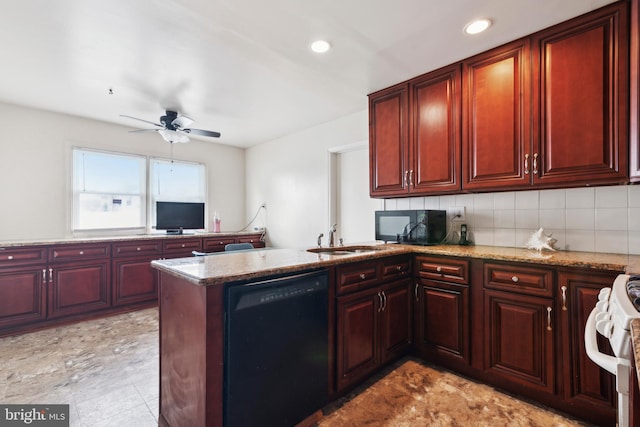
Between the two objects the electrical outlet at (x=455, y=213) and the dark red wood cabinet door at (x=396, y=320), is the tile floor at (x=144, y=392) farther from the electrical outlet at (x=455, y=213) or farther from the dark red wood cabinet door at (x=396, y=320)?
the electrical outlet at (x=455, y=213)

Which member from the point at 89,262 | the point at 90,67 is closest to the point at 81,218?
the point at 89,262

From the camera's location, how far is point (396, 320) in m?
2.24

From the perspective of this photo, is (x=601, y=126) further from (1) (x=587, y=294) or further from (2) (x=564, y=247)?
(1) (x=587, y=294)

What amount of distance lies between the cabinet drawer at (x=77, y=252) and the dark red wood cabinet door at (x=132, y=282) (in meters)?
0.18

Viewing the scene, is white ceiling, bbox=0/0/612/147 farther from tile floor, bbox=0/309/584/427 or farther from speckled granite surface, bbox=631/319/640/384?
tile floor, bbox=0/309/584/427

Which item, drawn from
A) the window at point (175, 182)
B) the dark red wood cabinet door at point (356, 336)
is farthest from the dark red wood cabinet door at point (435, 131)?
the window at point (175, 182)

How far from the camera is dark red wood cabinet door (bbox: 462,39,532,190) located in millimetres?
2041

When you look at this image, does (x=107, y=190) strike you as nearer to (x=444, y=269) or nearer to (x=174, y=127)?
(x=174, y=127)

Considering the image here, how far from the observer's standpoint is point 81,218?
151 inches

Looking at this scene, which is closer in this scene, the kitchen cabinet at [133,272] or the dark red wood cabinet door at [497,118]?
the dark red wood cabinet door at [497,118]

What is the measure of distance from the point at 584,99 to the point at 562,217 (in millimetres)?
853

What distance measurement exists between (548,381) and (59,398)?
3133 mm

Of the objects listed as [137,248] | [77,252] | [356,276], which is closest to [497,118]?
[356,276]

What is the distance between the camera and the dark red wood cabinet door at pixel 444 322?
2.11m
